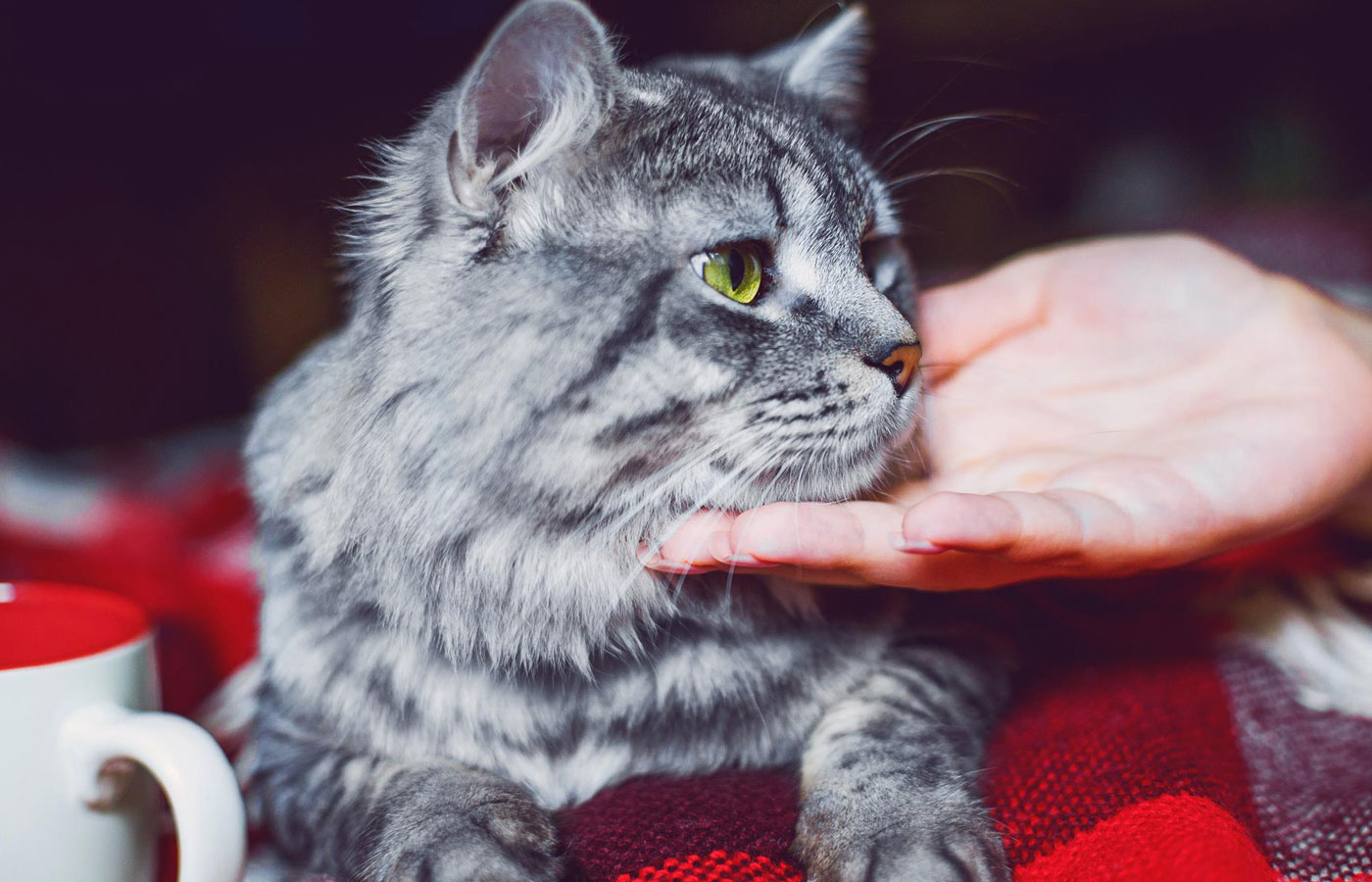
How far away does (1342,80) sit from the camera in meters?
3.34

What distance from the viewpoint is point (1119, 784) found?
2.68 ft

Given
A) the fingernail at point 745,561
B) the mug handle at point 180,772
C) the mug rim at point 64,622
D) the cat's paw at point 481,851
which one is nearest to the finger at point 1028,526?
the fingernail at point 745,561

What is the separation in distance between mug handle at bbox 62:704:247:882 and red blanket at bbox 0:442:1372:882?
0.26 m

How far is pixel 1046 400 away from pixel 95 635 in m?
1.07

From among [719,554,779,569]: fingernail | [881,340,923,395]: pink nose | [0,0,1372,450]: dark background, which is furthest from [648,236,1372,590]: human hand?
[0,0,1372,450]: dark background

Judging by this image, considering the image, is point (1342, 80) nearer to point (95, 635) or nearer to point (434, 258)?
point (434, 258)

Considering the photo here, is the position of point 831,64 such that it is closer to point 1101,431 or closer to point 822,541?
point 1101,431

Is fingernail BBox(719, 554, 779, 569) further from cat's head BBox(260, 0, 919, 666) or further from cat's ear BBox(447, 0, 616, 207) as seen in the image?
cat's ear BBox(447, 0, 616, 207)

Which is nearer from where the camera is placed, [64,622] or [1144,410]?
[64,622]

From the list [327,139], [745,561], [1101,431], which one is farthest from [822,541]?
[327,139]

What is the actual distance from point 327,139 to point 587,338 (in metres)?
1.90

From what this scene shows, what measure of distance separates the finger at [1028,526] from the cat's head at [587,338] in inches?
6.1

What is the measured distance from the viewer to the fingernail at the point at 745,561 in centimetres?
79

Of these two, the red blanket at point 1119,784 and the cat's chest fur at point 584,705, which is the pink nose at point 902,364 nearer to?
the cat's chest fur at point 584,705
